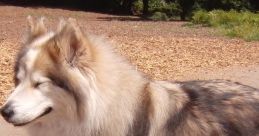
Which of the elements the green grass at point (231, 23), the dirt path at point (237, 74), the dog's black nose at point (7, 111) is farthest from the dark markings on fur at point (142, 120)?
the green grass at point (231, 23)

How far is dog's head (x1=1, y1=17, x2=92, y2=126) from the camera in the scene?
4.50 meters

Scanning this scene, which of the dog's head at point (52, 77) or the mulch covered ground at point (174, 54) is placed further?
the mulch covered ground at point (174, 54)

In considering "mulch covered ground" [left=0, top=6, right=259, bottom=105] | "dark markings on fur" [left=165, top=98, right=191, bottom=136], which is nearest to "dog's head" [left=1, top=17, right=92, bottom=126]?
"dark markings on fur" [left=165, top=98, right=191, bottom=136]

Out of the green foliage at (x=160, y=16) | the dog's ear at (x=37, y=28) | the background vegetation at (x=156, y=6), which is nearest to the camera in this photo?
the dog's ear at (x=37, y=28)

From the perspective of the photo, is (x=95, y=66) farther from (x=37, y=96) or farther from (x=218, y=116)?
(x=218, y=116)

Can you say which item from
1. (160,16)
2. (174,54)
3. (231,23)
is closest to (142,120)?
(174,54)

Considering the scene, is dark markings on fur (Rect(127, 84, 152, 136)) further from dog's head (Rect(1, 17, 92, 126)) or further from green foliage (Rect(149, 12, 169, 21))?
green foliage (Rect(149, 12, 169, 21))

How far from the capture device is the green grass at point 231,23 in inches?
829

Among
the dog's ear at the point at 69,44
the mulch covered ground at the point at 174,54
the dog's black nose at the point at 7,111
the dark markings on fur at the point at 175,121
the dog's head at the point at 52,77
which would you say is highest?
the dog's ear at the point at 69,44

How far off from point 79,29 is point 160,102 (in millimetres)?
911

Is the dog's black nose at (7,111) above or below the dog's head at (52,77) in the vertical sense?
below

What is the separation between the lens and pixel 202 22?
27.1 meters

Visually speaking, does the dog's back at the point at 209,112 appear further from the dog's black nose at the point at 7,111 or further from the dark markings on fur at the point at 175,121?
the dog's black nose at the point at 7,111

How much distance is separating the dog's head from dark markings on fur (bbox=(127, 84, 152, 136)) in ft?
1.60
